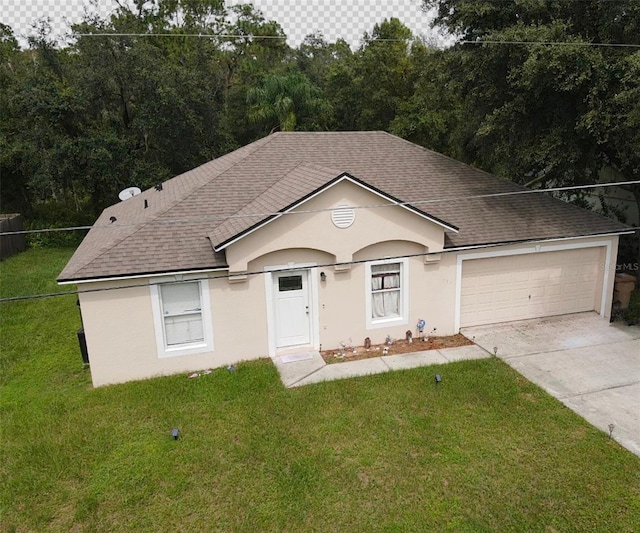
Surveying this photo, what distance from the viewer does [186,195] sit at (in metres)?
12.5

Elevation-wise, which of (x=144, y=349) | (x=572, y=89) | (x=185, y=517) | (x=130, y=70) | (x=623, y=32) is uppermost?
(x=130, y=70)

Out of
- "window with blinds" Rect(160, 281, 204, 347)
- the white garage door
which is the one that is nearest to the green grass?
"window with blinds" Rect(160, 281, 204, 347)

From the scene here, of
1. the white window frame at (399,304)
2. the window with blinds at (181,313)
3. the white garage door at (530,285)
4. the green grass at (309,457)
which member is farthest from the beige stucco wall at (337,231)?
the green grass at (309,457)

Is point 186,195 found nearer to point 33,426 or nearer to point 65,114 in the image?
point 33,426

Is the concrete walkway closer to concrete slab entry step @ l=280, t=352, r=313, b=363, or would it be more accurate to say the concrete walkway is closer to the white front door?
concrete slab entry step @ l=280, t=352, r=313, b=363

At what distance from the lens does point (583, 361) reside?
10852 mm

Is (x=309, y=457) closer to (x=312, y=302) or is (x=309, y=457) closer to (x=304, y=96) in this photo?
(x=312, y=302)

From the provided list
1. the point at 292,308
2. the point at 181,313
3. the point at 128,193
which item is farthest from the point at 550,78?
the point at 128,193

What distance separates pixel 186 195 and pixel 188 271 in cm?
319

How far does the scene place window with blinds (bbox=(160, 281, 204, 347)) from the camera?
34.2ft

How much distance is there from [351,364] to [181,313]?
403 cm

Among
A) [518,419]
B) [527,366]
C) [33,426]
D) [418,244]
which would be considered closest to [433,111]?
[418,244]

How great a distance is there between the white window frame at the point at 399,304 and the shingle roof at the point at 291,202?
1347 mm

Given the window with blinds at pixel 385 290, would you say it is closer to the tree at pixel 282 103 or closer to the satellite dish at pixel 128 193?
the satellite dish at pixel 128 193
